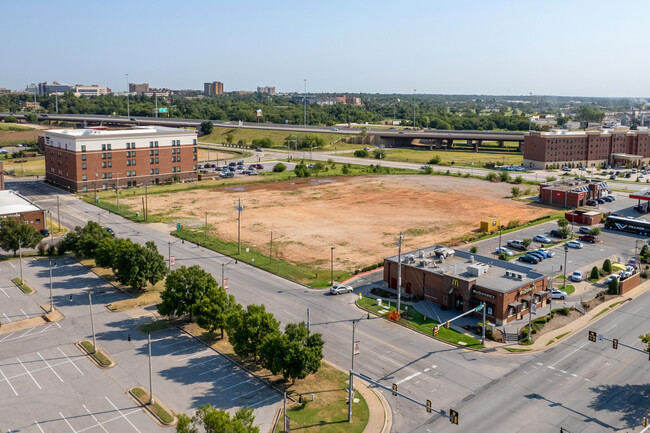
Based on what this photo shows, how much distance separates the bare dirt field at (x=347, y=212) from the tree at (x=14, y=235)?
28.3 meters

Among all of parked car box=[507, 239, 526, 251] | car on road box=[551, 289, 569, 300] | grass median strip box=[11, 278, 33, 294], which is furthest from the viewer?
parked car box=[507, 239, 526, 251]

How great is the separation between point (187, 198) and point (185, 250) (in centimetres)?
4603

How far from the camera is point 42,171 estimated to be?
166 metres

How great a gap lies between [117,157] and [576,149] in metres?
146

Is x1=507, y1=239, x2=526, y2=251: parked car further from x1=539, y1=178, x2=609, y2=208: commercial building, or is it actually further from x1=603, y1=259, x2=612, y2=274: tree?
x1=539, y1=178, x2=609, y2=208: commercial building

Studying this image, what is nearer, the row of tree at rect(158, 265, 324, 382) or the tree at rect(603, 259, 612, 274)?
the row of tree at rect(158, 265, 324, 382)

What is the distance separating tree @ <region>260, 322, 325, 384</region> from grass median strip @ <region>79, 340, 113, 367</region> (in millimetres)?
14476

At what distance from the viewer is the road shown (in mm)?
41438

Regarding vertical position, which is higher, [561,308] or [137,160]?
[137,160]

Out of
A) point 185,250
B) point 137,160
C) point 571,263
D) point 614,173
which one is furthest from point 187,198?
point 614,173

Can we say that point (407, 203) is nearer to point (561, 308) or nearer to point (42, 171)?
point (561, 308)

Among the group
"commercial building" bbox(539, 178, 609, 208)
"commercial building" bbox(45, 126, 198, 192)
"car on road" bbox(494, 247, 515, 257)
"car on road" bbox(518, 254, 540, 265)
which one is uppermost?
"commercial building" bbox(45, 126, 198, 192)

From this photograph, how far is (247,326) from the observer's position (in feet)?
155

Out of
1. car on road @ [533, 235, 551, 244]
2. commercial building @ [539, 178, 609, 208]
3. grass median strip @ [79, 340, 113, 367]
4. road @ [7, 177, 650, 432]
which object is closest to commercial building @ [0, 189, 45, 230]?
road @ [7, 177, 650, 432]
